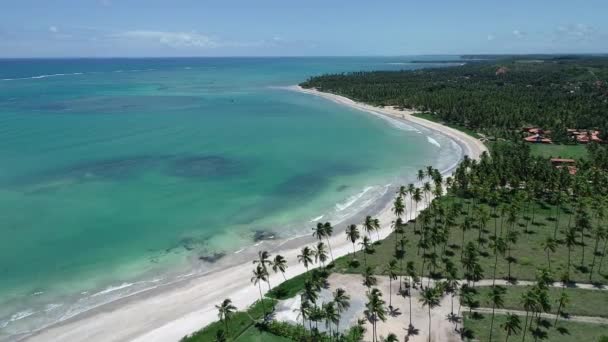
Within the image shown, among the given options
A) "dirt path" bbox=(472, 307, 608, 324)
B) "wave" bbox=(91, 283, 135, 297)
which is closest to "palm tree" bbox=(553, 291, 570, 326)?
"dirt path" bbox=(472, 307, 608, 324)

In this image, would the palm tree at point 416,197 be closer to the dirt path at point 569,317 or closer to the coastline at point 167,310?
the coastline at point 167,310

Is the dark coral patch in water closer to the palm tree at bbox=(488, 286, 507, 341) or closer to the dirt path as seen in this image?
the palm tree at bbox=(488, 286, 507, 341)

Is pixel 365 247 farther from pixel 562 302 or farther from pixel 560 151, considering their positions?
pixel 560 151

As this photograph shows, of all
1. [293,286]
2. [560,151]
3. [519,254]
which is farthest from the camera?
[560,151]

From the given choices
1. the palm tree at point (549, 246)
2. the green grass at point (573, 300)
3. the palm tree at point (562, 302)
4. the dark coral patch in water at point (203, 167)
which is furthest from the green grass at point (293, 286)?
the dark coral patch in water at point (203, 167)

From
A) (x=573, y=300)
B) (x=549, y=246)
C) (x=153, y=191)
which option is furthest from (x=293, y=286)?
(x=153, y=191)

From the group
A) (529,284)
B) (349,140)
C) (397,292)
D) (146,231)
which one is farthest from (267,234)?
(349,140)
